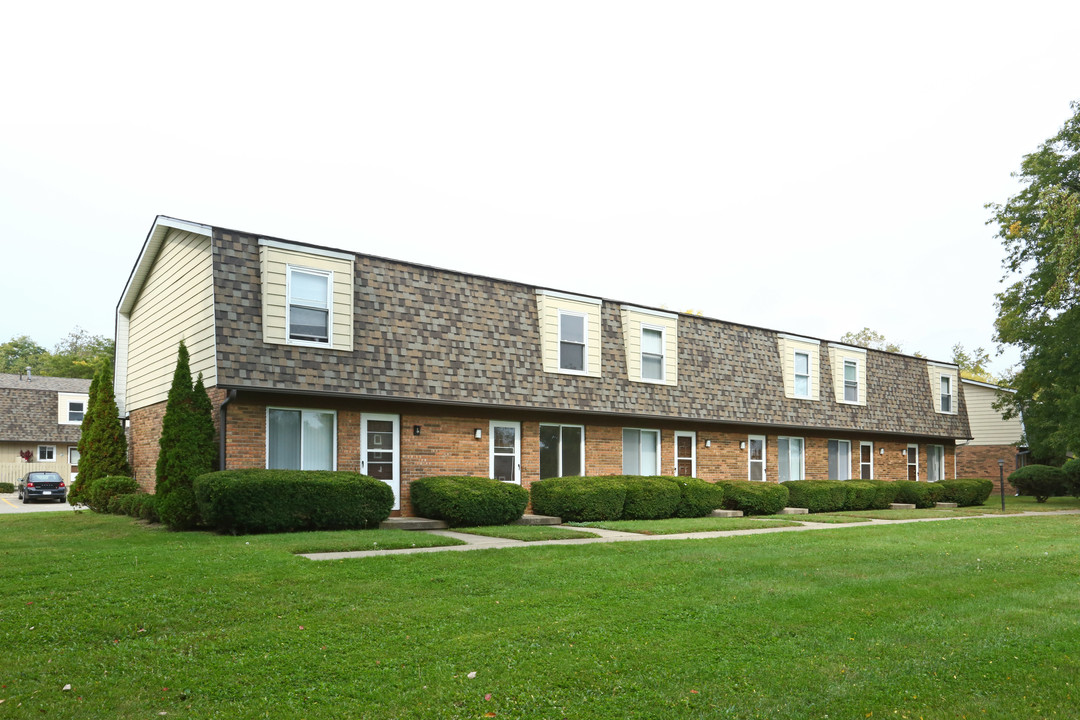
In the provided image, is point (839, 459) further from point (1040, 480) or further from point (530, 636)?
point (530, 636)

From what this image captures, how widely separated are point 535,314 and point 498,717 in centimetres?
1471

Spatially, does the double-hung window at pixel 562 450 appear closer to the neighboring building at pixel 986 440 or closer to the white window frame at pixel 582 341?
the white window frame at pixel 582 341

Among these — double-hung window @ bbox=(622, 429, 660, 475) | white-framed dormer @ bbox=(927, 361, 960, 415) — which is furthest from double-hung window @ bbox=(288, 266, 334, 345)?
white-framed dormer @ bbox=(927, 361, 960, 415)

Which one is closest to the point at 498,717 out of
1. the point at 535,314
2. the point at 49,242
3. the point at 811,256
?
the point at 535,314

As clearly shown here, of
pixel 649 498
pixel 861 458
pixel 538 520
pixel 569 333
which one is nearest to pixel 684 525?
pixel 649 498

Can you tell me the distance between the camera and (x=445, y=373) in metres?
17.1

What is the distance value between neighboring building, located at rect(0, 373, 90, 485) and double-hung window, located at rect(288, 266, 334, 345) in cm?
2931

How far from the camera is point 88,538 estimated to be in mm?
12828

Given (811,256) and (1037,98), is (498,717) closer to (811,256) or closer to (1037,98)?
(1037,98)

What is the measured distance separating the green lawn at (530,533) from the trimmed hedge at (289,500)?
1888 millimetres

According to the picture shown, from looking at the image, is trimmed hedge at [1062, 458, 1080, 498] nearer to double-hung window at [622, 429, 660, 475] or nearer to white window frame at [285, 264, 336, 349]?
double-hung window at [622, 429, 660, 475]

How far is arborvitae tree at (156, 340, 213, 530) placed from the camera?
14.1 metres

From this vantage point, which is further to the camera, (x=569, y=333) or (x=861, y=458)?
(x=861, y=458)

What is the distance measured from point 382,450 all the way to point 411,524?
181 centimetres
